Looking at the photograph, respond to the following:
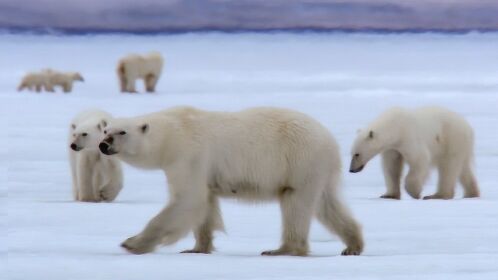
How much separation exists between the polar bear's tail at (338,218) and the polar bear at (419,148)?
3.06 metres

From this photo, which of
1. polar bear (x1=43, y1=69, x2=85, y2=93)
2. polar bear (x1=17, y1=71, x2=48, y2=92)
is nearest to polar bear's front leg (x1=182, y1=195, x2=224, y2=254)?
polar bear (x1=43, y1=69, x2=85, y2=93)

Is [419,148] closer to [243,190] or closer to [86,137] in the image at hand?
[86,137]

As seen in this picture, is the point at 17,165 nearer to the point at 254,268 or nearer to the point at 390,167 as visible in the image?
the point at 390,167

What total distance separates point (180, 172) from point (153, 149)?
0.18 m

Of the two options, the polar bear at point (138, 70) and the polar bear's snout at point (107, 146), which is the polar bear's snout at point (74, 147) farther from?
the polar bear at point (138, 70)

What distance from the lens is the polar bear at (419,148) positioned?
808 centimetres

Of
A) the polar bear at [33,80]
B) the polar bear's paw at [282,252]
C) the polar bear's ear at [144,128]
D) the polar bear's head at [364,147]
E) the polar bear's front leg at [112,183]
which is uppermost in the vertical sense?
the polar bear at [33,80]

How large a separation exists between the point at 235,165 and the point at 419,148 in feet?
11.4

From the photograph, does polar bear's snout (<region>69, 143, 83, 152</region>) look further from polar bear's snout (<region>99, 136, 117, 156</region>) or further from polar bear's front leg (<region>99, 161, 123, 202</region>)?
polar bear's snout (<region>99, 136, 117, 156</region>)

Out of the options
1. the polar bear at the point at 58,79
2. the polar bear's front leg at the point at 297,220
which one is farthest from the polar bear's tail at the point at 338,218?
the polar bear at the point at 58,79

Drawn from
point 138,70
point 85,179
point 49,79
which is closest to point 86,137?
point 85,179

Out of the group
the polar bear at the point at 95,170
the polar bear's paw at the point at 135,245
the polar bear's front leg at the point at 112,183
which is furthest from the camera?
the polar bear's front leg at the point at 112,183

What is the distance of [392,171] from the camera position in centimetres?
829

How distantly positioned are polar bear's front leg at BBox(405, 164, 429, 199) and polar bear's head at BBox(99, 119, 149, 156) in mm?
3748
